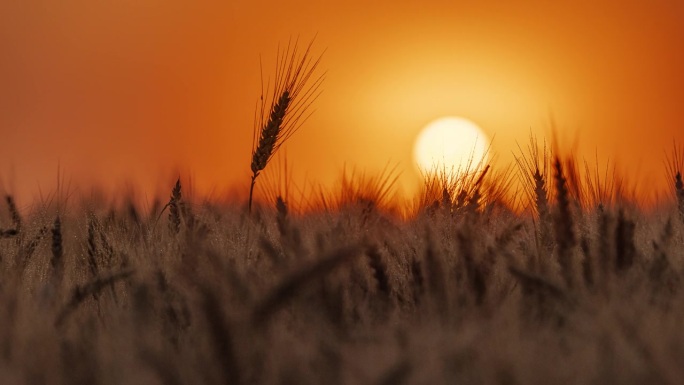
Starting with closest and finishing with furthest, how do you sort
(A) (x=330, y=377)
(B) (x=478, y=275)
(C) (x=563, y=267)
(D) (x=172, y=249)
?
1. (A) (x=330, y=377)
2. (B) (x=478, y=275)
3. (C) (x=563, y=267)
4. (D) (x=172, y=249)

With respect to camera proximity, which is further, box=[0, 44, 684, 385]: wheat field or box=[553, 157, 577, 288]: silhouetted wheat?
box=[553, 157, 577, 288]: silhouetted wheat

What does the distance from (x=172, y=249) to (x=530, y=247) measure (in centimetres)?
73

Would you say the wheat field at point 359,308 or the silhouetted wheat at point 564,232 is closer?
the wheat field at point 359,308

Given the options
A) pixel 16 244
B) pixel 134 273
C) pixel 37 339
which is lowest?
pixel 37 339

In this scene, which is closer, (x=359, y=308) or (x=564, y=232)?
(x=359, y=308)

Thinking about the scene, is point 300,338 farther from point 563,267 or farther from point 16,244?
point 16,244

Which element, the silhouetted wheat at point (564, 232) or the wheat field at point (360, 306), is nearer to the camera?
the wheat field at point (360, 306)

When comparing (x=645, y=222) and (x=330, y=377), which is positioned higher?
(x=645, y=222)

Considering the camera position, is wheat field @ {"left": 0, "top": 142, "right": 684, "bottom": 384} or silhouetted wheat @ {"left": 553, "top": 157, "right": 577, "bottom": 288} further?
silhouetted wheat @ {"left": 553, "top": 157, "right": 577, "bottom": 288}

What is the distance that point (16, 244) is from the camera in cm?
202

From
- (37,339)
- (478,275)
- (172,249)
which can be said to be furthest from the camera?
(172,249)

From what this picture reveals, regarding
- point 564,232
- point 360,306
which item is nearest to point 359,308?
point 360,306

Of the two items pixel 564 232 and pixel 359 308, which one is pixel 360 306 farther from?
pixel 564 232

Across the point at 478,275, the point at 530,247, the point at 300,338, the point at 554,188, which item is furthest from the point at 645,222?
the point at 300,338
